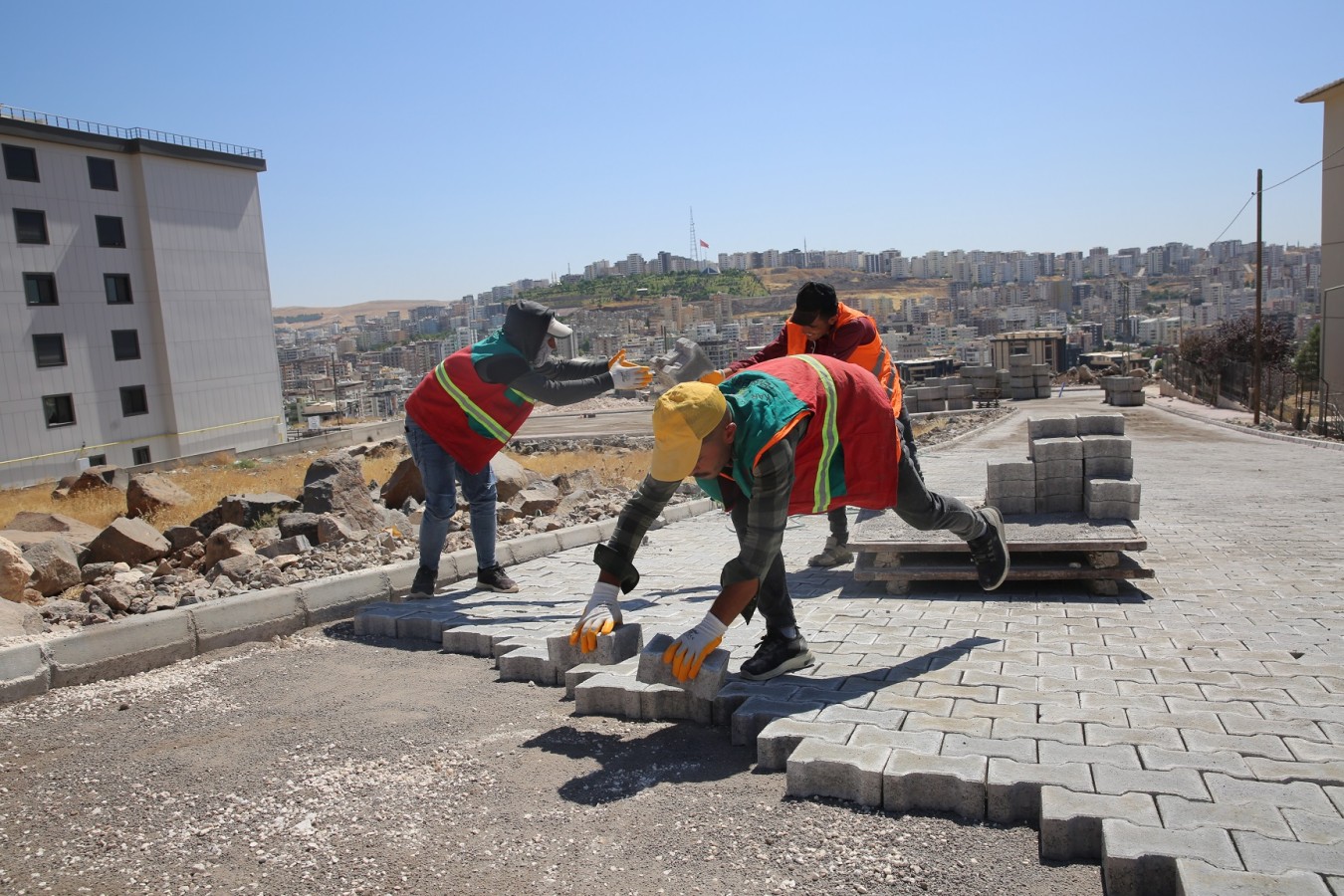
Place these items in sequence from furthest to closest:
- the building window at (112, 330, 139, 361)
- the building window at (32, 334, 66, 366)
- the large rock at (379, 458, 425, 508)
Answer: the building window at (112, 330, 139, 361)
the building window at (32, 334, 66, 366)
the large rock at (379, 458, 425, 508)

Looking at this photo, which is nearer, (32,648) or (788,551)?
(32,648)

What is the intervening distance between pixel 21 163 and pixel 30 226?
186 cm

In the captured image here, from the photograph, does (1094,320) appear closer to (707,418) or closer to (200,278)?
(200,278)

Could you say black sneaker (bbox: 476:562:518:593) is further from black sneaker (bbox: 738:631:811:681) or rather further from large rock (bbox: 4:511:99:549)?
large rock (bbox: 4:511:99:549)

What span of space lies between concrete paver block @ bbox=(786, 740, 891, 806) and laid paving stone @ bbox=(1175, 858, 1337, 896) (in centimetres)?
95

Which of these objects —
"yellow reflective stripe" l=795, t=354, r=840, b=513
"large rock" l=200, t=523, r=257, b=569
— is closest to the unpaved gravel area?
"yellow reflective stripe" l=795, t=354, r=840, b=513

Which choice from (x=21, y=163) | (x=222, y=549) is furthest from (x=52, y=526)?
(x=21, y=163)

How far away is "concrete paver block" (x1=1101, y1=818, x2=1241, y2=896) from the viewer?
254cm

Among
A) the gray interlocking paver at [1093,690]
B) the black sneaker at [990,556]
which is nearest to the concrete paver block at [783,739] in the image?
the gray interlocking paver at [1093,690]

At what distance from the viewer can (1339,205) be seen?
29578mm

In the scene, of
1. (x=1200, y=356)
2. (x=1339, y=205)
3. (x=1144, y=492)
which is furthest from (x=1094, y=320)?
(x=1144, y=492)

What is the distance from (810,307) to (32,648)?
4467 mm

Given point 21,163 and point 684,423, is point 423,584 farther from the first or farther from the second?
point 21,163

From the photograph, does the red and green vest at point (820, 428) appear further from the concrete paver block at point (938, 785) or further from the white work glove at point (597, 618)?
the concrete paver block at point (938, 785)
